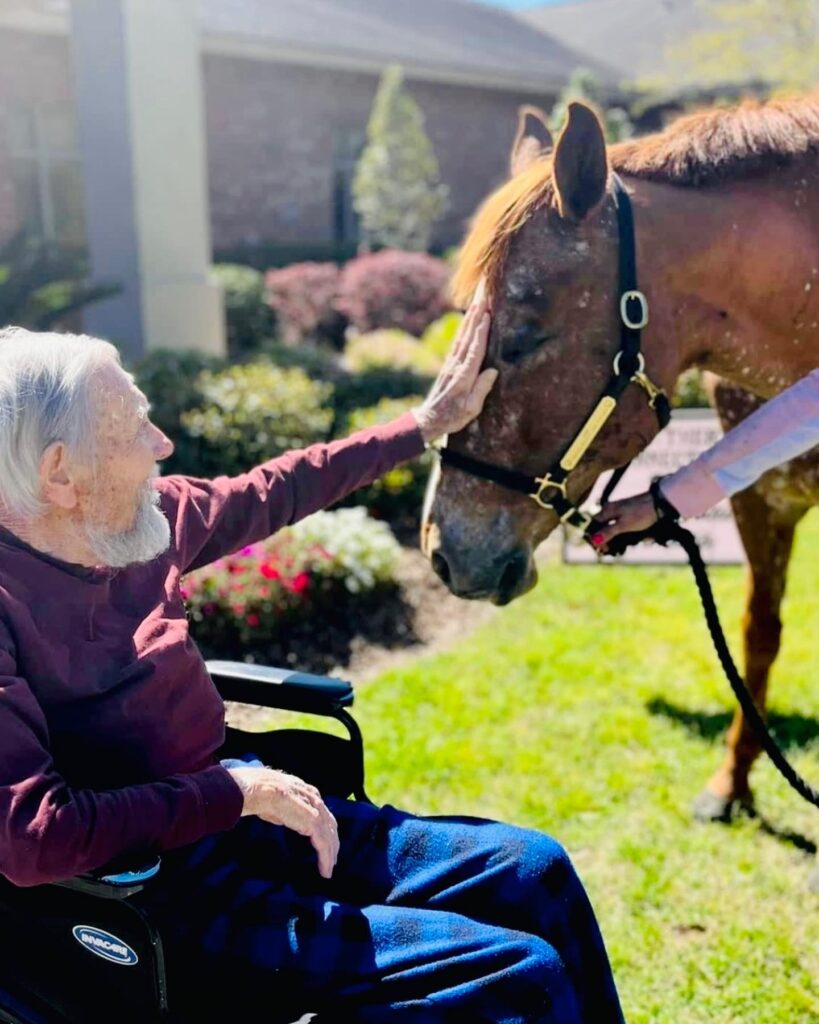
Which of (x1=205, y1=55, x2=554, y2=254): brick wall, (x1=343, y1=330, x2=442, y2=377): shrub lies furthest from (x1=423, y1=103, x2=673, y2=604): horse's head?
(x1=205, y1=55, x2=554, y2=254): brick wall

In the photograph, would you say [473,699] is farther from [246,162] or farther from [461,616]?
[246,162]

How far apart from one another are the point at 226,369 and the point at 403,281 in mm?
5429

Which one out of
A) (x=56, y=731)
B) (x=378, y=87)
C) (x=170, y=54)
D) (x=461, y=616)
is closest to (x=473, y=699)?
(x=461, y=616)

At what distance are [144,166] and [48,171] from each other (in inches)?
144

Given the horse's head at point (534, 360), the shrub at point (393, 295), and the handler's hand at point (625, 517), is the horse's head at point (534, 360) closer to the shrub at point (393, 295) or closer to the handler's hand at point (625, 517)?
the handler's hand at point (625, 517)

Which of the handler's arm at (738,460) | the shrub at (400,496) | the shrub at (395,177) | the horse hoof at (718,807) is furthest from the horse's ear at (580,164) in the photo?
the shrub at (395,177)

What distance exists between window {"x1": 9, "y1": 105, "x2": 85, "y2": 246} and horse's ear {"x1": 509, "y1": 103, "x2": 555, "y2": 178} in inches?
366

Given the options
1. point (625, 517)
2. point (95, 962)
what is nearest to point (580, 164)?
point (625, 517)

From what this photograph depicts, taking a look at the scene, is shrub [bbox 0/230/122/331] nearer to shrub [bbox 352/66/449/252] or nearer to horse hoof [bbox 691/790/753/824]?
horse hoof [bbox 691/790/753/824]

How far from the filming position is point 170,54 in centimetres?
855

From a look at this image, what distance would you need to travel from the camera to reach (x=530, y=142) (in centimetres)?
254

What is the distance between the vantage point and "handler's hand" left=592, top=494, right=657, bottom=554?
215cm

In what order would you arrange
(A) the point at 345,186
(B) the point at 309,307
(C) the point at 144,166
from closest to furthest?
(C) the point at 144,166
(B) the point at 309,307
(A) the point at 345,186

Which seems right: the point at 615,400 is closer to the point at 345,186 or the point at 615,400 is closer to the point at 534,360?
the point at 534,360
